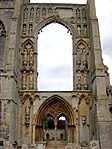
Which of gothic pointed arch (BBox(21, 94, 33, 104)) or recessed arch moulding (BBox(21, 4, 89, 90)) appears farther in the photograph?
recessed arch moulding (BBox(21, 4, 89, 90))

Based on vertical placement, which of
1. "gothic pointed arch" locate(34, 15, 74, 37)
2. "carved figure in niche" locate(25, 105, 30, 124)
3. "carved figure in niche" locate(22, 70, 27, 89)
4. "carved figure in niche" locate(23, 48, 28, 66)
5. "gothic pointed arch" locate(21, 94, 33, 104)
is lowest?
"carved figure in niche" locate(25, 105, 30, 124)

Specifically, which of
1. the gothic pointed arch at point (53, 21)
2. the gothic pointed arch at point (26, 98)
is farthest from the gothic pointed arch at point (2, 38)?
the gothic pointed arch at point (26, 98)

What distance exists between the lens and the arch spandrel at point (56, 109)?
19.7 meters

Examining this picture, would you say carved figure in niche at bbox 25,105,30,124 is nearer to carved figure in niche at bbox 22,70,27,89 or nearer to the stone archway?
the stone archway

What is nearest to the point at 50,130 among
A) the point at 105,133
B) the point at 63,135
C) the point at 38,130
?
the point at 63,135

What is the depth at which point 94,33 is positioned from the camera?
2048cm

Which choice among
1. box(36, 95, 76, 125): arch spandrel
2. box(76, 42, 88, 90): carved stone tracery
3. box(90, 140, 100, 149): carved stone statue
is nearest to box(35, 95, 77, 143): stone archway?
box(36, 95, 76, 125): arch spandrel

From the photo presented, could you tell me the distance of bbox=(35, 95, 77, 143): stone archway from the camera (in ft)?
63.9

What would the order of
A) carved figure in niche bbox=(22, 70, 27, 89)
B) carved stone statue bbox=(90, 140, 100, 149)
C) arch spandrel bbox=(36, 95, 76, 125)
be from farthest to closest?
carved figure in niche bbox=(22, 70, 27, 89), arch spandrel bbox=(36, 95, 76, 125), carved stone statue bbox=(90, 140, 100, 149)

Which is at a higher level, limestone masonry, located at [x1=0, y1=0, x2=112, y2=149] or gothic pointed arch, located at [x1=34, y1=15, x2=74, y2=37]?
gothic pointed arch, located at [x1=34, y1=15, x2=74, y2=37]

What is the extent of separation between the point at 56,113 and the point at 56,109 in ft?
0.91

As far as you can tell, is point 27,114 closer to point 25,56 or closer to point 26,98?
point 26,98

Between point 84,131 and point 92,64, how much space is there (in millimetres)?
4629

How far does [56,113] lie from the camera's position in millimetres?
20250
